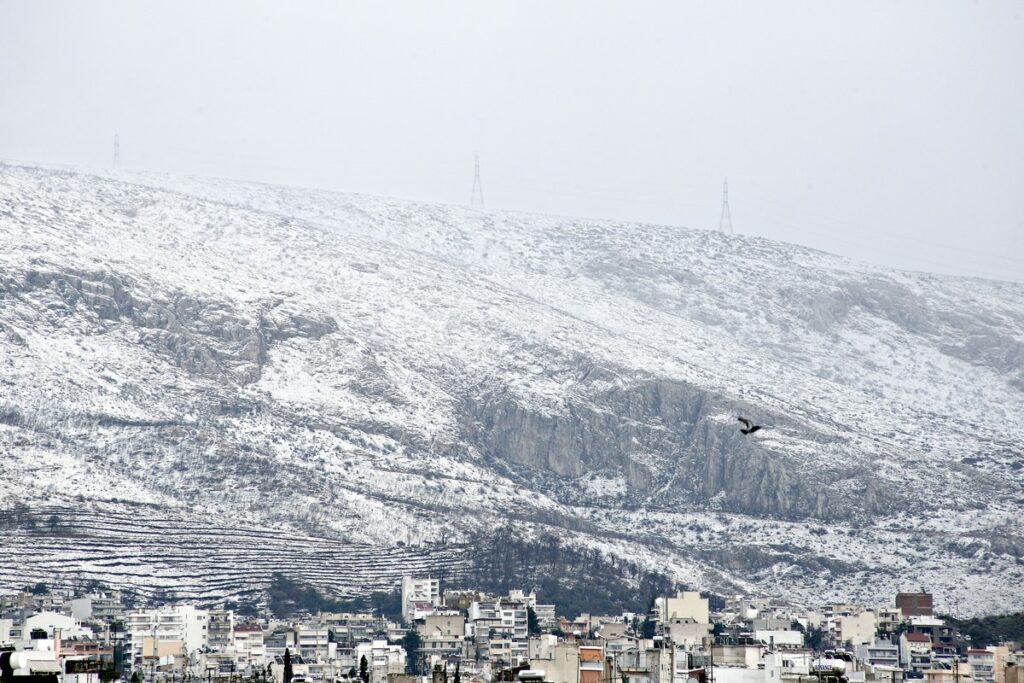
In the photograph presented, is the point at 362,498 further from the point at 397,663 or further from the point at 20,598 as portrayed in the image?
the point at 397,663

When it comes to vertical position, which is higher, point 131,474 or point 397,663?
point 131,474

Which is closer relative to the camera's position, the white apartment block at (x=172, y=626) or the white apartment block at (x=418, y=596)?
the white apartment block at (x=172, y=626)

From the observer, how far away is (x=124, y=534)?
181000 millimetres

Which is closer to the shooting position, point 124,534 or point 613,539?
point 124,534

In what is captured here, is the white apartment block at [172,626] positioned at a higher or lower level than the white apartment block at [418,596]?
lower

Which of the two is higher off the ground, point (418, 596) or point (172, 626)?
point (418, 596)

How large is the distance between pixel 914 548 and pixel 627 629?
5549cm

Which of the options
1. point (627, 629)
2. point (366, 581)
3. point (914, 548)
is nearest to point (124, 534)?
point (366, 581)

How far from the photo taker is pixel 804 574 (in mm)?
194625

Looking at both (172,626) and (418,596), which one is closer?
(172,626)

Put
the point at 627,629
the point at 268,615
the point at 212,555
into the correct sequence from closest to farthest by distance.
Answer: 1. the point at 627,629
2. the point at 268,615
3. the point at 212,555

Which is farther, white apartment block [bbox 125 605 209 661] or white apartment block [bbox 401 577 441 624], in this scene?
→ white apartment block [bbox 401 577 441 624]

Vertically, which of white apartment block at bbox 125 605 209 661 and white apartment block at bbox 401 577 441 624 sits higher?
white apartment block at bbox 401 577 441 624

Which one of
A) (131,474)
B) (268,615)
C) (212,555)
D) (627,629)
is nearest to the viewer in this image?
(627,629)
